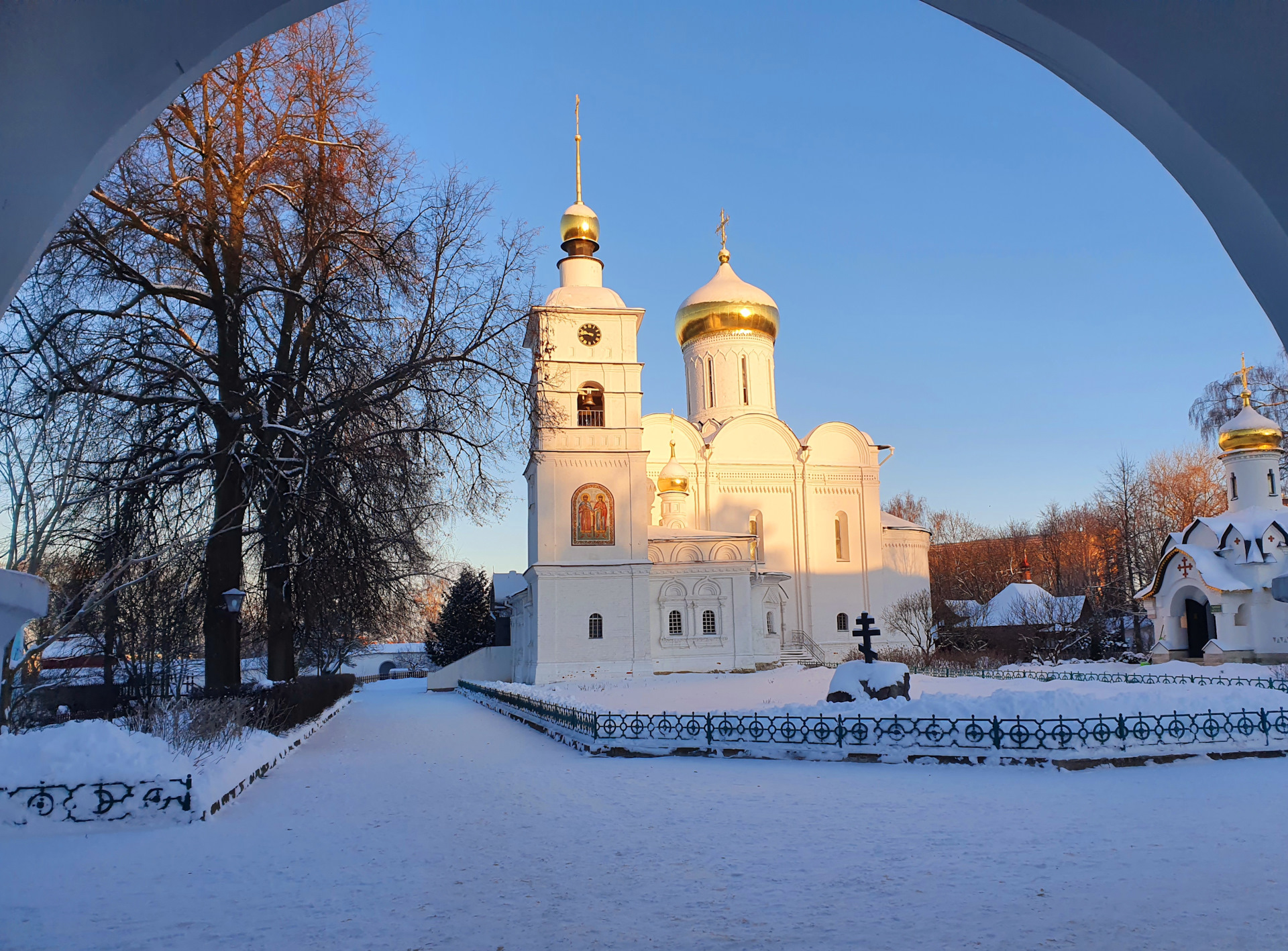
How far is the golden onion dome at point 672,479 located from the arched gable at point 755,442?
2396 millimetres

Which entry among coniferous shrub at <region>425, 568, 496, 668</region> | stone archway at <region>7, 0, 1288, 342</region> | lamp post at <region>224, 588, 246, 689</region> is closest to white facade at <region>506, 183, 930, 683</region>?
coniferous shrub at <region>425, 568, 496, 668</region>

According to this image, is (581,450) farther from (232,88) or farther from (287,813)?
(287,813)

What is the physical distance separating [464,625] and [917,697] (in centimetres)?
3539

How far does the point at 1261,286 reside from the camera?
2645 millimetres

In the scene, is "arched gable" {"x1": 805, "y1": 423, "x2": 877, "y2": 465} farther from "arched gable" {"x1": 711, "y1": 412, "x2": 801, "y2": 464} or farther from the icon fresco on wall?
the icon fresco on wall

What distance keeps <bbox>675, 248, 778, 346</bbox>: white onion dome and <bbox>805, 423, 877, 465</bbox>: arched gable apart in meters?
4.92

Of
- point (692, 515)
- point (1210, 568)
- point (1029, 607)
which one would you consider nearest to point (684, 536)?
point (692, 515)

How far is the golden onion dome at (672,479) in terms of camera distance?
35000mm

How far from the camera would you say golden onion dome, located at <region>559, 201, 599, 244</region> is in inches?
1304

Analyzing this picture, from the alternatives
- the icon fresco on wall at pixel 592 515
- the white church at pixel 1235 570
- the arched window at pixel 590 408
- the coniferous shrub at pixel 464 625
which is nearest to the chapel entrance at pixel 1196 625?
the white church at pixel 1235 570

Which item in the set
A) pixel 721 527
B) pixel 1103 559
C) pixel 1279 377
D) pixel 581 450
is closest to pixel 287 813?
pixel 581 450

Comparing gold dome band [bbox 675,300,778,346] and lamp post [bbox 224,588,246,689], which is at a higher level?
gold dome band [bbox 675,300,778,346]

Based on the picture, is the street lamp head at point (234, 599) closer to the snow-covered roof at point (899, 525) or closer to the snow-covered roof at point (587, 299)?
the snow-covered roof at point (587, 299)

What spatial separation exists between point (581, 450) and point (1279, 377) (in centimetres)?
2592
